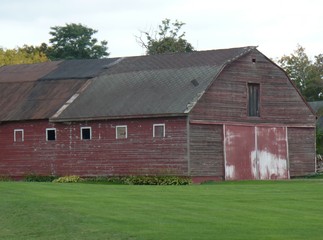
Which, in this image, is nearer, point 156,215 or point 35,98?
point 156,215

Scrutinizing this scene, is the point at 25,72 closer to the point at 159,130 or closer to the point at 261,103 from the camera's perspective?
the point at 159,130

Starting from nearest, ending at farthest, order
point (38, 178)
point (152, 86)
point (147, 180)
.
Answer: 1. point (147, 180)
2. point (152, 86)
3. point (38, 178)

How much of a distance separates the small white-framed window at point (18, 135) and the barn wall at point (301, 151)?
623 inches

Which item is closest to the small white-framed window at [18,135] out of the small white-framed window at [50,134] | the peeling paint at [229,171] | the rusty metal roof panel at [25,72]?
the small white-framed window at [50,134]

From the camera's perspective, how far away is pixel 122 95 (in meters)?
50.5

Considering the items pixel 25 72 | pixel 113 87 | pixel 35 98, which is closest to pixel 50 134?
pixel 35 98

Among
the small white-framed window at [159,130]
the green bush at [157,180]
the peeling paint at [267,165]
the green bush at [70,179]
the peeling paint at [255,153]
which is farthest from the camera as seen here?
the peeling paint at [267,165]

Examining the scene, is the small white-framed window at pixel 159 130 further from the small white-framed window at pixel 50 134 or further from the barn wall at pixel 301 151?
the barn wall at pixel 301 151

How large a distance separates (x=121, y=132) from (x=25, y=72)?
12.4 metres

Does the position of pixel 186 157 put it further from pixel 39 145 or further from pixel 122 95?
pixel 39 145

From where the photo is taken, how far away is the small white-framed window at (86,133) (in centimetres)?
5015

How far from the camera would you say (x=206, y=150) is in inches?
1871

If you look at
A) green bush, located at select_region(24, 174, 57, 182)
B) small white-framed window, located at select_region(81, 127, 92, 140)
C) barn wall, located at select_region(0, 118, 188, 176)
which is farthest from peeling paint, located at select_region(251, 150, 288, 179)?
green bush, located at select_region(24, 174, 57, 182)

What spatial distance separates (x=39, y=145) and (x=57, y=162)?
1.67 meters
